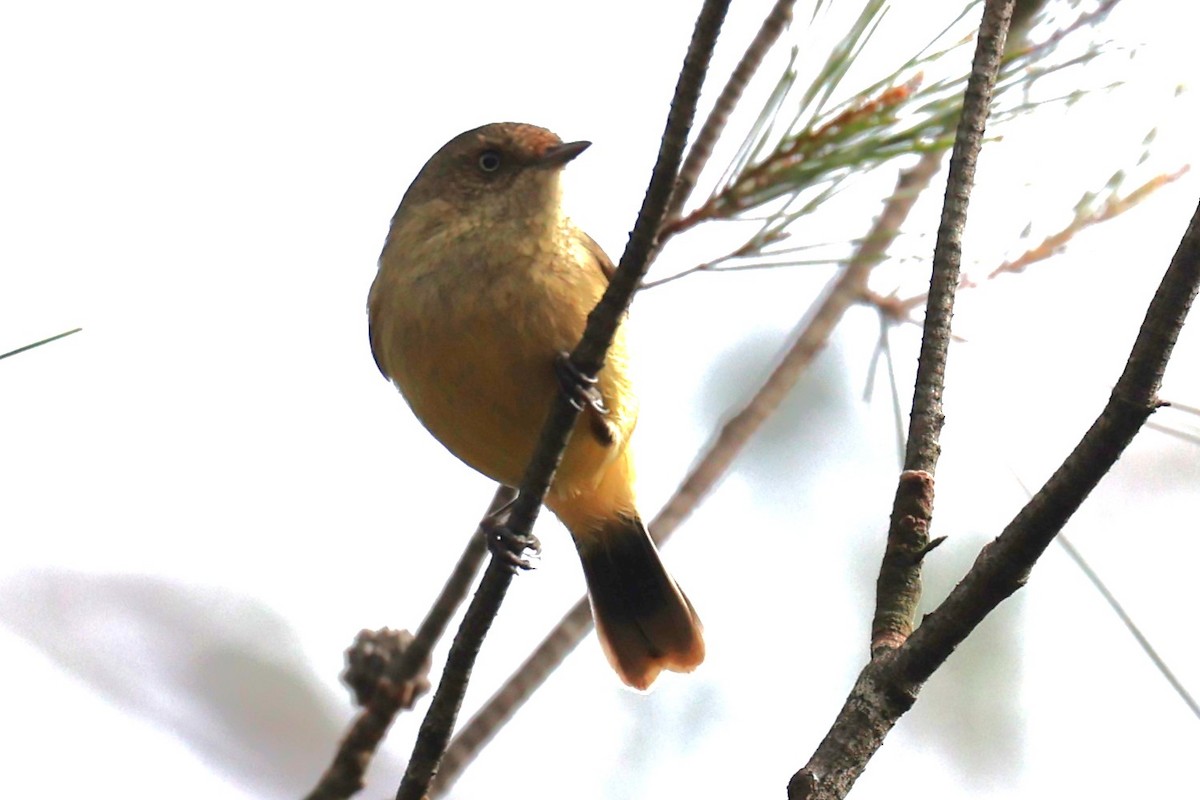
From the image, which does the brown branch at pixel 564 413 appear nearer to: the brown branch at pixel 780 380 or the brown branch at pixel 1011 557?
the brown branch at pixel 780 380

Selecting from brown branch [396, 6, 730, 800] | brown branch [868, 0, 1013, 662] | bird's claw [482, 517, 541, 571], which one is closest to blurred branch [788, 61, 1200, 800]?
brown branch [868, 0, 1013, 662]

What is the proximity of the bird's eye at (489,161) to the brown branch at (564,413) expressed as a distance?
63.2 inches

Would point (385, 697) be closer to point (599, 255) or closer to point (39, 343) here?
point (39, 343)

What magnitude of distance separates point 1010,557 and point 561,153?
2.36 m

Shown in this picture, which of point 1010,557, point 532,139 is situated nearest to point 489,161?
point 532,139

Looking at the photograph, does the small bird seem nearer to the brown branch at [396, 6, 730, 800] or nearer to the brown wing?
the brown wing

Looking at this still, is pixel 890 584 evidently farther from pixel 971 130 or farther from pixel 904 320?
pixel 904 320

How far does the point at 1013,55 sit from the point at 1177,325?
43.8 inches

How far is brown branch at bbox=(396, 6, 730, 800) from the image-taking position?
182cm

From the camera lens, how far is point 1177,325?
1.55 meters

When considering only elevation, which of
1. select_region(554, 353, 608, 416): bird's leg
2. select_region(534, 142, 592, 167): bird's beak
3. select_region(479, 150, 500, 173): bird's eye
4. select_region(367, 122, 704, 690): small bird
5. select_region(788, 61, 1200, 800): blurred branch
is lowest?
select_region(788, 61, 1200, 800): blurred branch

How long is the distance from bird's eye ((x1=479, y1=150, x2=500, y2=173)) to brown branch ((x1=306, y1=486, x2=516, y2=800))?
5.23ft

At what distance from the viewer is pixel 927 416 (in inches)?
75.4

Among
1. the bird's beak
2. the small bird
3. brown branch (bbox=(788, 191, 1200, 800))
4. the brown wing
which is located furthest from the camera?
the bird's beak
